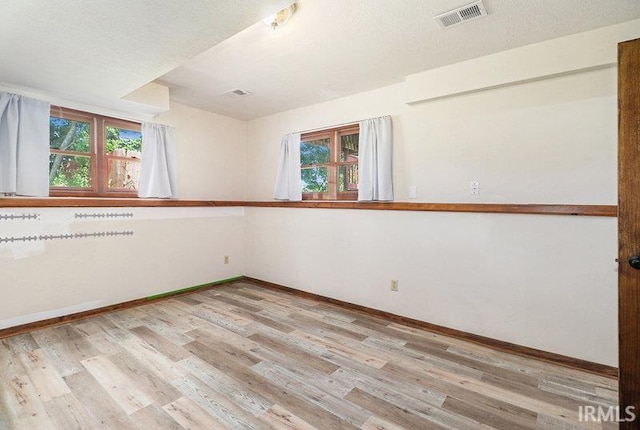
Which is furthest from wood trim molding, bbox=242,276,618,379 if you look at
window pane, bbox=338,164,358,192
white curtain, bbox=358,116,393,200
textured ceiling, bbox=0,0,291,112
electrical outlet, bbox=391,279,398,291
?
textured ceiling, bbox=0,0,291,112

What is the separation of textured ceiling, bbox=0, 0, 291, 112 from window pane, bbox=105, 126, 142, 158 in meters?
0.80

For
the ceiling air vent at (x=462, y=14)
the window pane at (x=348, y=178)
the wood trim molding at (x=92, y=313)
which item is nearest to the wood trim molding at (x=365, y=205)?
the window pane at (x=348, y=178)

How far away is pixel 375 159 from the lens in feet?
10.2

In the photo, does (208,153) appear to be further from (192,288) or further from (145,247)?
(192,288)

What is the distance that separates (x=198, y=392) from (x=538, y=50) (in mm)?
3404

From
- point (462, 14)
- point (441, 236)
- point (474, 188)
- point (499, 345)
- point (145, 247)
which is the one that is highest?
point (462, 14)

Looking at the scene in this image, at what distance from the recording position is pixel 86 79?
247 cm

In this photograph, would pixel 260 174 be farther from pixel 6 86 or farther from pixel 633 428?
pixel 633 428

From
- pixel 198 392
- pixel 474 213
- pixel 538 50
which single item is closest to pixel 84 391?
pixel 198 392

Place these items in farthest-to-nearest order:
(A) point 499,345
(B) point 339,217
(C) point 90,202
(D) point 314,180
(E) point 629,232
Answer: (D) point 314,180 < (B) point 339,217 < (C) point 90,202 < (A) point 499,345 < (E) point 629,232

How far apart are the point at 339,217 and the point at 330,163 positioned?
70 cm

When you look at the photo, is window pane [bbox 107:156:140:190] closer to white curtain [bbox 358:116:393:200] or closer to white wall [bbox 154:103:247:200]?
white wall [bbox 154:103:247:200]

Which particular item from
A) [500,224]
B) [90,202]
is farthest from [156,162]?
[500,224]

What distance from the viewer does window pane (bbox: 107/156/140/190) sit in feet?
10.9
